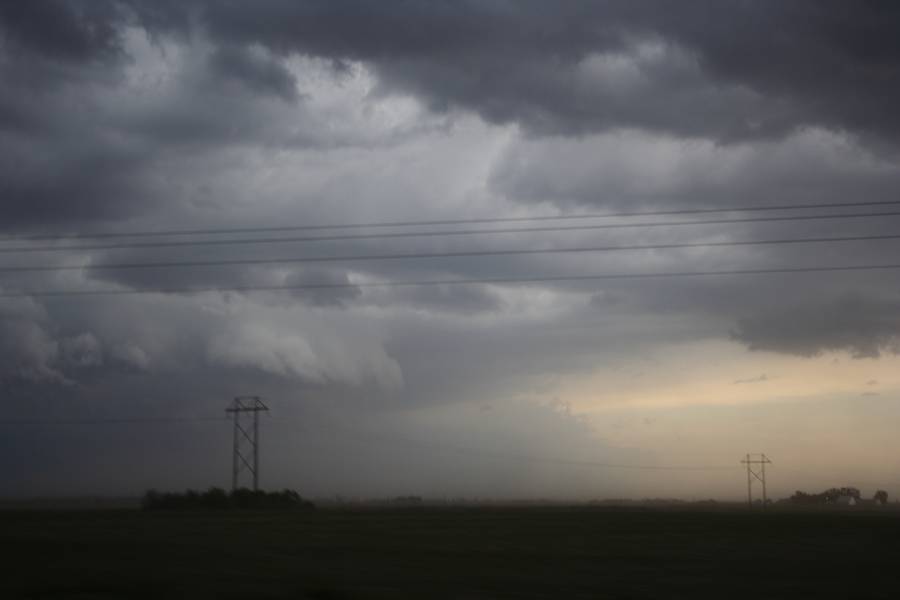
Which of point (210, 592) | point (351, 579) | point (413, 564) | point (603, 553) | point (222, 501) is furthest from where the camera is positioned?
point (222, 501)

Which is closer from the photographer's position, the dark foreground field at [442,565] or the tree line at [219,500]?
the dark foreground field at [442,565]

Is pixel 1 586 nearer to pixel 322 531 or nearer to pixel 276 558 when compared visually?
pixel 276 558

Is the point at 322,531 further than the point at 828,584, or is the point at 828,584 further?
the point at 322,531

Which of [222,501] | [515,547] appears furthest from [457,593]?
[222,501]

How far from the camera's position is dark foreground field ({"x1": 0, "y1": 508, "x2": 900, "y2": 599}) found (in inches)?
1086

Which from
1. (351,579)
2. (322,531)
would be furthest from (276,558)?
(322,531)

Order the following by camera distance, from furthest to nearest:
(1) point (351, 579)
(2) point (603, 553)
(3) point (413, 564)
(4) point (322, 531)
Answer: (4) point (322, 531)
(2) point (603, 553)
(3) point (413, 564)
(1) point (351, 579)

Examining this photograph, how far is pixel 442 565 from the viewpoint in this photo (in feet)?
119

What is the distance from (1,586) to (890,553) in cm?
3754

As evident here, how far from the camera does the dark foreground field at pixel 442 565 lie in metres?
27.6

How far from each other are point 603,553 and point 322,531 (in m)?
23.0

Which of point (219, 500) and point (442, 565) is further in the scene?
point (219, 500)

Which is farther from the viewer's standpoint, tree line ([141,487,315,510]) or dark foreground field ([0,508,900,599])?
tree line ([141,487,315,510])

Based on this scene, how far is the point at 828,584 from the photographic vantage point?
31172mm
